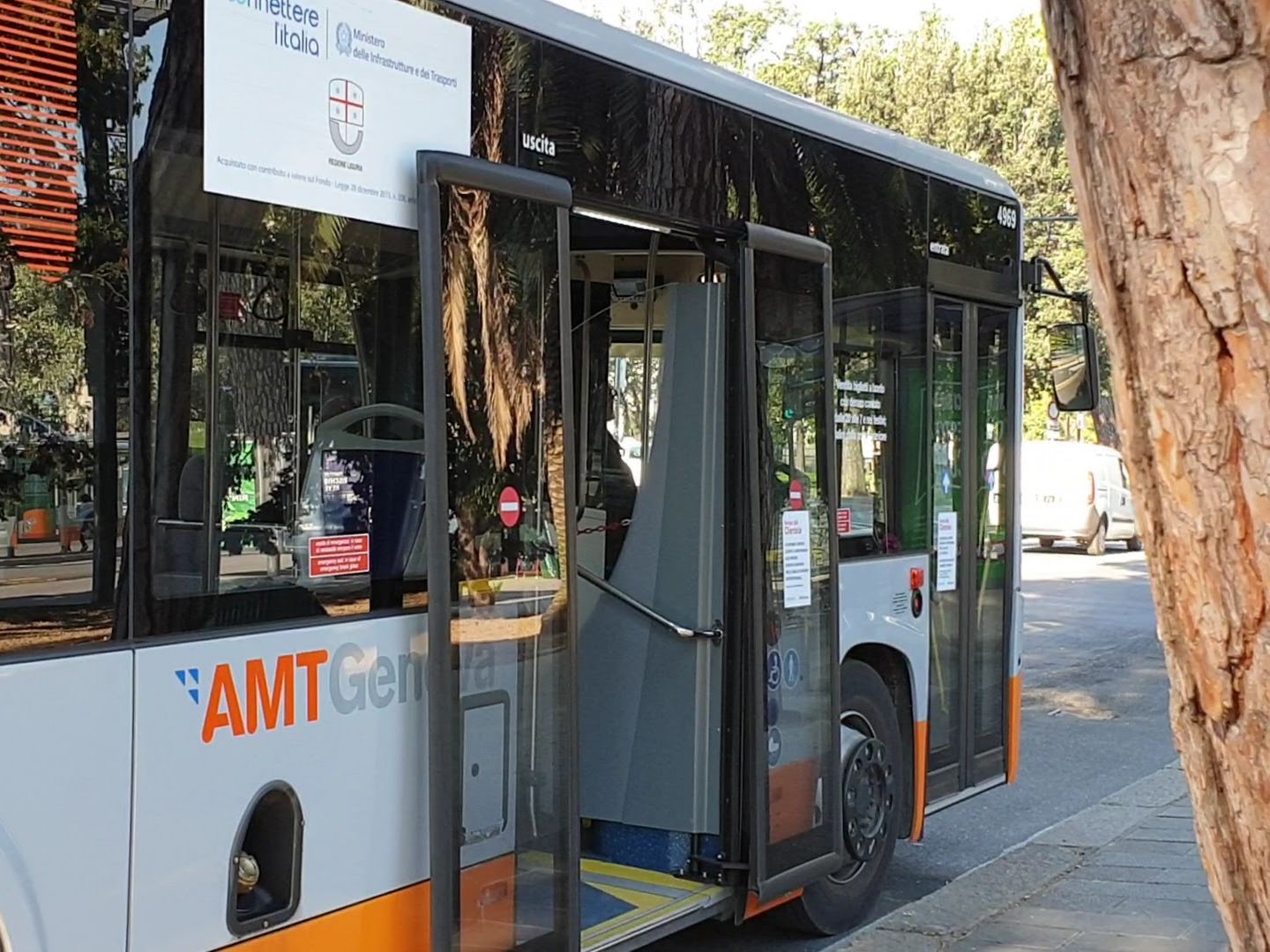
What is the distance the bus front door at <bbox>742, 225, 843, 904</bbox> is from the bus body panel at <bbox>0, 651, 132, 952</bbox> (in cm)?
255

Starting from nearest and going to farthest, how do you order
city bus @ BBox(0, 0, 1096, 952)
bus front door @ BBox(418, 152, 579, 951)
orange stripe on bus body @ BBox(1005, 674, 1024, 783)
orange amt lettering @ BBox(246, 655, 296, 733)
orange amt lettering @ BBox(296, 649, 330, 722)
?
city bus @ BBox(0, 0, 1096, 952), orange amt lettering @ BBox(246, 655, 296, 733), orange amt lettering @ BBox(296, 649, 330, 722), bus front door @ BBox(418, 152, 579, 951), orange stripe on bus body @ BBox(1005, 674, 1024, 783)

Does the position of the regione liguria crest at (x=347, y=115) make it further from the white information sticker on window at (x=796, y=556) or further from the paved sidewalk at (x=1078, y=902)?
the paved sidewalk at (x=1078, y=902)

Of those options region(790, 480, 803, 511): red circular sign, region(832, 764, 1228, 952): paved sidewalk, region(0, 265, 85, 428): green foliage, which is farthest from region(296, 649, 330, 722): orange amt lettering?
region(832, 764, 1228, 952): paved sidewalk

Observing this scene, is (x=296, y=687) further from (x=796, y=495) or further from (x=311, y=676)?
(x=796, y=495)

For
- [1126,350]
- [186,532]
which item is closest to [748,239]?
[186,532]

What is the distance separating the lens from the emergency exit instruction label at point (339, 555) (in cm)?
379

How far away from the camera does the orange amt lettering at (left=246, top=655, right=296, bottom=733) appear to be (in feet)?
11.7

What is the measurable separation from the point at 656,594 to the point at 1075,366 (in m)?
3.15

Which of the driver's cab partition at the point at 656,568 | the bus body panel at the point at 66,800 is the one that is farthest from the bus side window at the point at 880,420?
the bus body panel at the point at 66,800

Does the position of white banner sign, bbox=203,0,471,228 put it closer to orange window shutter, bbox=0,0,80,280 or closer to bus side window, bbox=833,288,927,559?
orange window shutter, bbox=0,0,80,280

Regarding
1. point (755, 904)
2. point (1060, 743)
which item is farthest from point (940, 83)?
point (755, 904)

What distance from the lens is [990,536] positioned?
7258mm

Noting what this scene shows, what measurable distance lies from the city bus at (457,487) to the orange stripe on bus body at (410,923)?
0.05 feet

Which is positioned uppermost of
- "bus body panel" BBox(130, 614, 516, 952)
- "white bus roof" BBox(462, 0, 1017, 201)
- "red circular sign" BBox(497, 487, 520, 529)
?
"white bus roof" BBox(462, 0, 1017, 201)
